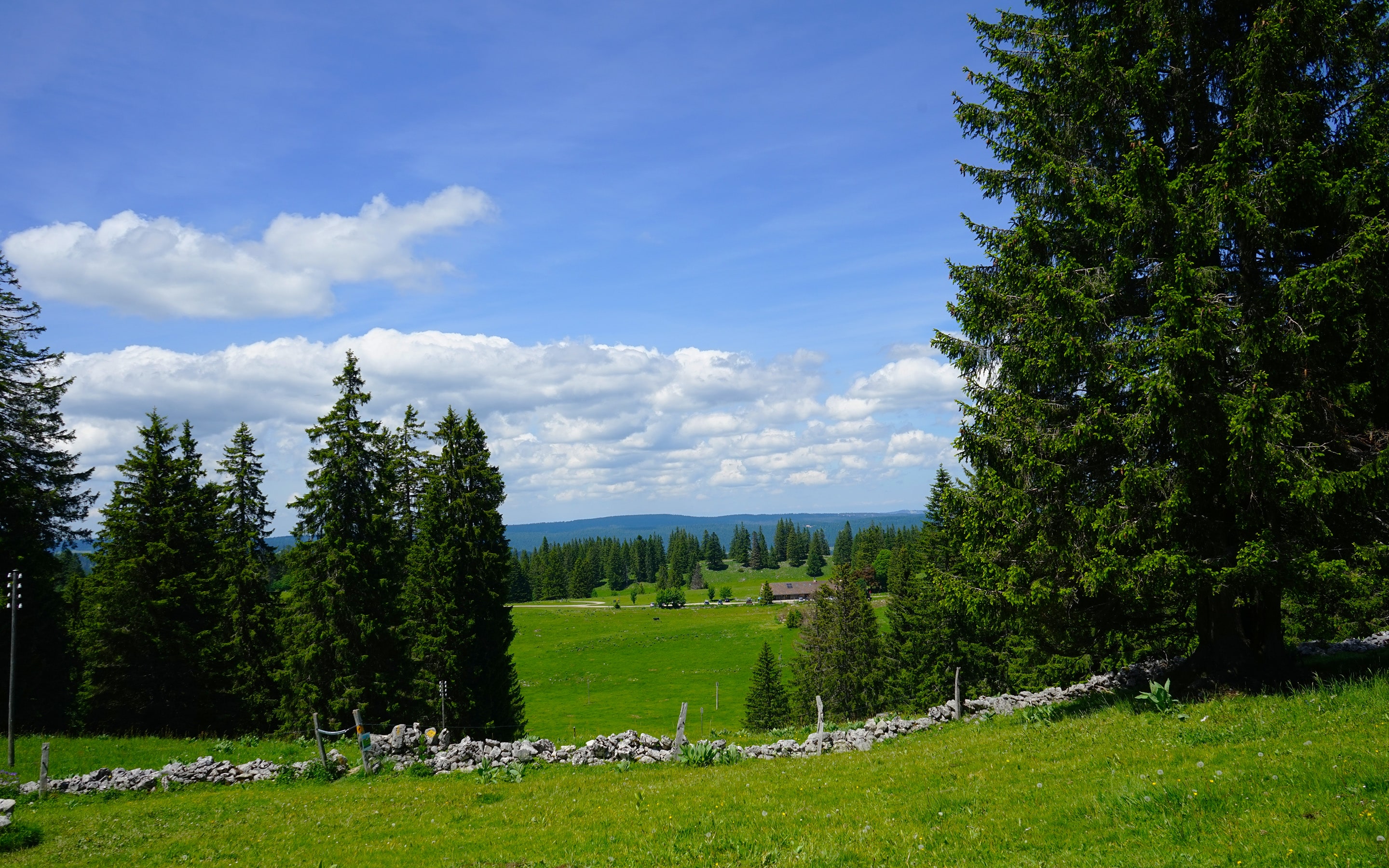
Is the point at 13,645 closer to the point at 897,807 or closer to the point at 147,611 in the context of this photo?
the point at 147,611

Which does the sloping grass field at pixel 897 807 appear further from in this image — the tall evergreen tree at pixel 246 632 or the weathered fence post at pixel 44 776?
the tall evergreen tree at pixel 246 632

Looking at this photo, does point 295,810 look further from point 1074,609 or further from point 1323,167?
point 1323,167

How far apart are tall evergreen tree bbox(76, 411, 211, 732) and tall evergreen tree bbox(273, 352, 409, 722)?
4859mm

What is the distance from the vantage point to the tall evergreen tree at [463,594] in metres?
32.6

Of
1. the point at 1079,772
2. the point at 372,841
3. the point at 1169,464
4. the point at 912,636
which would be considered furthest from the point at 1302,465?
the point at 912,636

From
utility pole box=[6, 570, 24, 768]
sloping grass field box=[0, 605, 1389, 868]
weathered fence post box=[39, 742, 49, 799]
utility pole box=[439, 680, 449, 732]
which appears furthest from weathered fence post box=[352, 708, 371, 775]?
utility pole box=[6, 570, 24, 768]

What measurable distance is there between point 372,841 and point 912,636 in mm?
37509

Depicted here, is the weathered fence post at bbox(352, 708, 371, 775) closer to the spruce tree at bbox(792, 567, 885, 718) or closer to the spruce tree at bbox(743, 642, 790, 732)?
the spruce tree at bbox(792, 567, 885, 718)

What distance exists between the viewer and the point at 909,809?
32.6 feet

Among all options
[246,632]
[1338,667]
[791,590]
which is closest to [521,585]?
[791,590]

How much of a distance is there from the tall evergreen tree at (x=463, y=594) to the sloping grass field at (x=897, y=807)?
13809 millimetres

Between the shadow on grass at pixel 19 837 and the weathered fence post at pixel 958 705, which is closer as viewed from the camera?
the shadow on grass at pixel 19 837

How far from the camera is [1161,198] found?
12.3 m

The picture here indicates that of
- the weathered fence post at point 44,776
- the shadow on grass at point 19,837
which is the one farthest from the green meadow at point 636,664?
the shadow on grass at point 19,837
